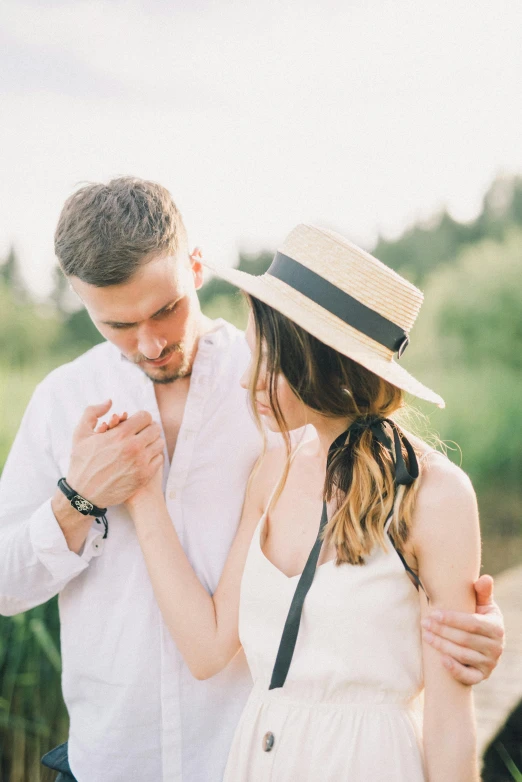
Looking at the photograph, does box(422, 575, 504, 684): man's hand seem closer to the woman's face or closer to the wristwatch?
the woman's face

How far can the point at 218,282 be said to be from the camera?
401 cm

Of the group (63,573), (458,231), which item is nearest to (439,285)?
(458,231)


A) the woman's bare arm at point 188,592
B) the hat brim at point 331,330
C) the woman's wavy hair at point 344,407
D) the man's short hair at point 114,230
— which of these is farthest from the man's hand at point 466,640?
the man's short hair at point 114,230

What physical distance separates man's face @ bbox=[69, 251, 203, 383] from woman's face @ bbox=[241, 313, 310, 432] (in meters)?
0.34

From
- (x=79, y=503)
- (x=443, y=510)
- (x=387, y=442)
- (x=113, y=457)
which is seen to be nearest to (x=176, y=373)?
(x=113, y=457)

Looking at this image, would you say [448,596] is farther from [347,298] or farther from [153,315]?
[153,315]

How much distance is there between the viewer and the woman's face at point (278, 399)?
155 centimetres

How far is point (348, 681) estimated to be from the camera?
147 centimetres

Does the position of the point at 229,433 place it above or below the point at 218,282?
above

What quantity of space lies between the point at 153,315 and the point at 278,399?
0.47 meters

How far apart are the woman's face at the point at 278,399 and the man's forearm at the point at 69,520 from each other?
20.1 inches

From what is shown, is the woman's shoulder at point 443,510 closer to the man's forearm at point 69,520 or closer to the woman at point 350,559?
the woman at point 350,559

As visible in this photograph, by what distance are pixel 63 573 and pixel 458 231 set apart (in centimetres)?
437

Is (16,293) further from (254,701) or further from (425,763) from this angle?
(425,763)
